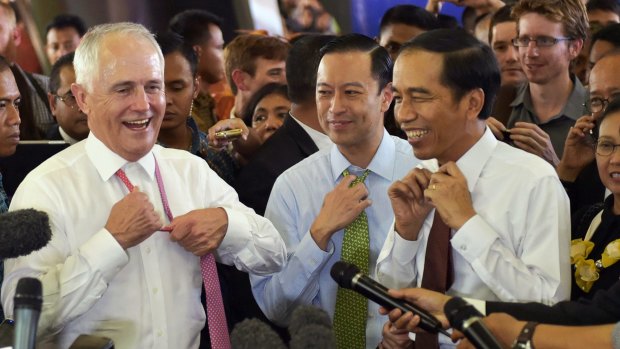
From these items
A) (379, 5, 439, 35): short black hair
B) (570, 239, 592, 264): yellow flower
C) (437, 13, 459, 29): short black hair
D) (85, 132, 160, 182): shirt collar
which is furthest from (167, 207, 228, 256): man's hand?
(437, 13, 459, 29): short black hair

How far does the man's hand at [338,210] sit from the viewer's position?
10.0ft

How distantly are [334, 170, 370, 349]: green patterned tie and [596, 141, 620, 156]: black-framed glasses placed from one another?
761 millimetres

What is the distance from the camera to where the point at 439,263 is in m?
2.69

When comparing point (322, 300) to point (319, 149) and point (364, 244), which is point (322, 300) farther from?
point (319, 149)

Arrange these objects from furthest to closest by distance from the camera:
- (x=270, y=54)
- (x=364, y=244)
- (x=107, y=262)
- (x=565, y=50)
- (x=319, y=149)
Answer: (x=270, y=54) < (x=565, y=50) < (x=319, y=149) < (x=364, y=244) < (x=107, y=262)

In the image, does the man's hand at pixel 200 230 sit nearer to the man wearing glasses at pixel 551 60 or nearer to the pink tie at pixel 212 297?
the pink tie at pixel 212 297

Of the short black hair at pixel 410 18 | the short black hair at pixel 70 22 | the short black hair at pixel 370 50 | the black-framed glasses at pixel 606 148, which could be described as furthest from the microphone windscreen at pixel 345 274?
the short black hair at pixel 70 22

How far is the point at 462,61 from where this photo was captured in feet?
8.95

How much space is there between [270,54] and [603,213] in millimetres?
2317

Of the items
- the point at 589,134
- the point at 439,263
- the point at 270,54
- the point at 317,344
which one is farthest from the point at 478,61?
the point at 270,54

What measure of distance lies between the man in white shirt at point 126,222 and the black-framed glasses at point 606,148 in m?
1.03

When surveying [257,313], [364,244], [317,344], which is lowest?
[257,313]

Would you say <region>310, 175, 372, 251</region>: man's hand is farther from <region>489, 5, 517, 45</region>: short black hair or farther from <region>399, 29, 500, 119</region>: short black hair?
<region>489, 5, 517, 45</region>: short black hair

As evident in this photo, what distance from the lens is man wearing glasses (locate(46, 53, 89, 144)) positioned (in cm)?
402
